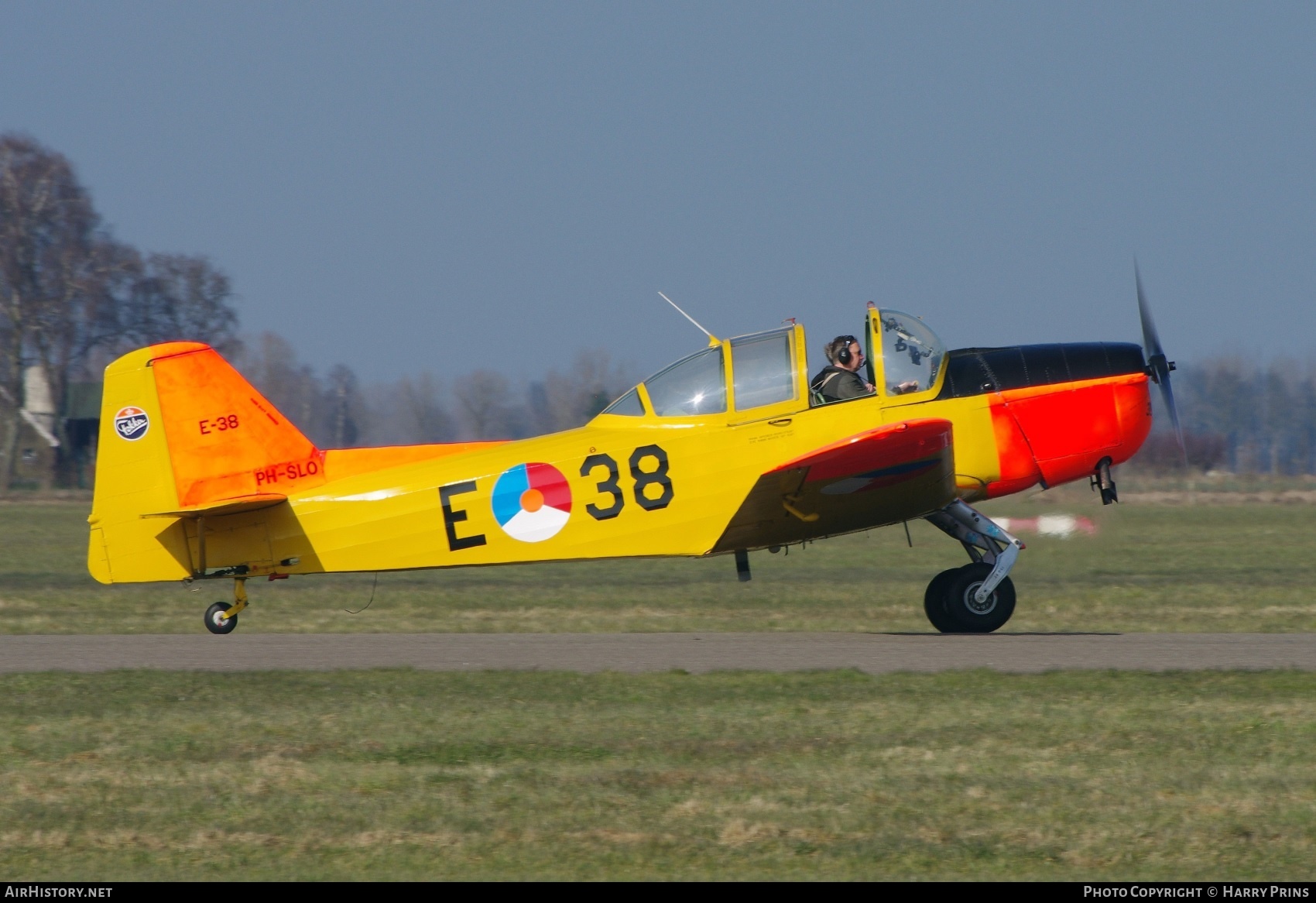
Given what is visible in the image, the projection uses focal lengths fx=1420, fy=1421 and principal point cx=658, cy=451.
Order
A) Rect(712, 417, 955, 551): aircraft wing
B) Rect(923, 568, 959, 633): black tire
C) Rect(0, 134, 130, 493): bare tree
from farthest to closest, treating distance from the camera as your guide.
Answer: Rect(0, 134, 130, 493): bare tree → Rect(923, 568, 959, 633): black tire → Rect(712, 417, 955, 551): aircraft wing

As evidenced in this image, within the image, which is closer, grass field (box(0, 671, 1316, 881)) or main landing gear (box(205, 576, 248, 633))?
grass field (box(0, 671, 1316, 881))

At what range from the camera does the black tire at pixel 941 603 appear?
1127 centimetres

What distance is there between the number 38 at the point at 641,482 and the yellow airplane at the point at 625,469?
1 cm

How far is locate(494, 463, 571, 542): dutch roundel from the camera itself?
424 inches

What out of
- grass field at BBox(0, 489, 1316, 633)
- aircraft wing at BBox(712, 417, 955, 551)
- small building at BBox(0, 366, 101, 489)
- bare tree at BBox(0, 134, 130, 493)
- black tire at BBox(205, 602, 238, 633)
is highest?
bare tree at BBox(0, 134, 130, 493)

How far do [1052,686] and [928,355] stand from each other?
315 centimetres

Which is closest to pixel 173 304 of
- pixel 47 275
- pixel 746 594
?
pixel 47 275

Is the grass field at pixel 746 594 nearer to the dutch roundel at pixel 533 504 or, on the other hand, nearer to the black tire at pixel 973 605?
the black tire at pixel 973 605

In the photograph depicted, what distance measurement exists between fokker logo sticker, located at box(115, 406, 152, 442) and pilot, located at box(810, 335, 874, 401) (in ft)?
16.7

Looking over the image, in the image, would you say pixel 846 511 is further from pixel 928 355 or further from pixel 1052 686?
pixel 1052 686

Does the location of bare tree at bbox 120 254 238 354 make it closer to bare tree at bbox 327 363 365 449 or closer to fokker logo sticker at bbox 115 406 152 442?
bare tree at bbox 327 363 365 449

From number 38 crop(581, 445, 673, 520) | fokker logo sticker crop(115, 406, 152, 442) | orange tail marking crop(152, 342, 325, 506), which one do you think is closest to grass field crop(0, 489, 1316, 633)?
orange tail marking crop(152, 342, 325, 506)

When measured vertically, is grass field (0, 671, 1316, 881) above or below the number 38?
below

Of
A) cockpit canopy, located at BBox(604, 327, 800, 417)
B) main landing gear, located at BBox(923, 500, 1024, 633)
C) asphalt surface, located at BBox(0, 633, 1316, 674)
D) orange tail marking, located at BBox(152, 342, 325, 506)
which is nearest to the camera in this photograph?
asphalt surface, located at BBox(0, 633, 1316, 674)
